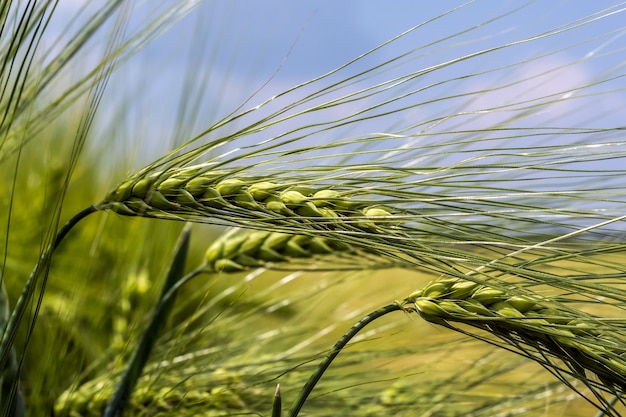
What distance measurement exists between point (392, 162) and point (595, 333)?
0.52ft

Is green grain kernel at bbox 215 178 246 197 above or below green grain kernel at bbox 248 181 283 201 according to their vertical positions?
above

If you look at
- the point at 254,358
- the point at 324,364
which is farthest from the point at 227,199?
the point at 254,358

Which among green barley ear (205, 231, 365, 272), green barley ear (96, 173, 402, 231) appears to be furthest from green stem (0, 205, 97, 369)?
green barley ear (205, 231, 365, 272)

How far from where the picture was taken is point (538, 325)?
16.3 inches

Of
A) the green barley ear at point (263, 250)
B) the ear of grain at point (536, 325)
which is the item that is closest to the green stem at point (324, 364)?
the ear of grain at point (536, 325)

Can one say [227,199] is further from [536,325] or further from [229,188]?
[536,325]

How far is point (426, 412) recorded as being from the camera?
0.77 meters

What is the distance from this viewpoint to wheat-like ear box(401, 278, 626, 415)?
406 millimetres

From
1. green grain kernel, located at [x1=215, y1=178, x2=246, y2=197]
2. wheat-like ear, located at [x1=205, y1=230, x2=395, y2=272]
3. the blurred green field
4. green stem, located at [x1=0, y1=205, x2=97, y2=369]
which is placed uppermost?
green grain kernel, located at [x1=215, y1=178, x2=246, y2=197]

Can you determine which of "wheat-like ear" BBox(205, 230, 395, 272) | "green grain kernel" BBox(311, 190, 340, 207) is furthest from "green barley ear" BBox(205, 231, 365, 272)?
"green grain kernel" BBox(311, 190, 340, 207)

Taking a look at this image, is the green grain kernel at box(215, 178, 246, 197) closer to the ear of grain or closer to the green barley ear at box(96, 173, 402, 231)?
the green barley ear at box(96, 173, 402, 231)

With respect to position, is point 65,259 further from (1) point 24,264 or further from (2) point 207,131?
(2) point 207,131

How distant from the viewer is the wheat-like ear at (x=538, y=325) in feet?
1.33

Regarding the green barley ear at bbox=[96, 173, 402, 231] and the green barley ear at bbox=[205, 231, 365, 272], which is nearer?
the green barley ear at bbox=[96, 173, 402, 231]
